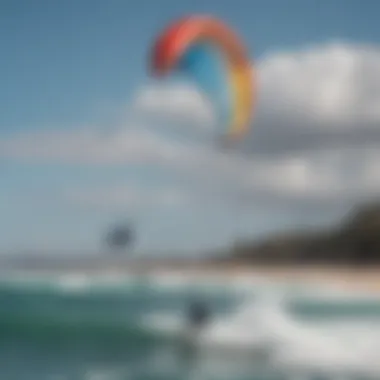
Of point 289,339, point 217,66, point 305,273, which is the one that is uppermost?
point 217,66

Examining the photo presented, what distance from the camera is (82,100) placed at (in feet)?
6.17

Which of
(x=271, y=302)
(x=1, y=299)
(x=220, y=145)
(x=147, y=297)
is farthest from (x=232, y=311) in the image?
(x=1, y=299)

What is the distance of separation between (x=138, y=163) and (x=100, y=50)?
0.32 meters

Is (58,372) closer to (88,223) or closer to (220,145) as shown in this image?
(88,223)

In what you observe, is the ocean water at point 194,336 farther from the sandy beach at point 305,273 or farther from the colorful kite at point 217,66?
the colorful kite at point 217,66

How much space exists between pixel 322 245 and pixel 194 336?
405 millimetres

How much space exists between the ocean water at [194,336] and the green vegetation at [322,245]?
8cm

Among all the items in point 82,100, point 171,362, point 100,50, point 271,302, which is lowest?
point 171,362

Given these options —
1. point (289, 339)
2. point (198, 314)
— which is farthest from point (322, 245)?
point (198, 314)

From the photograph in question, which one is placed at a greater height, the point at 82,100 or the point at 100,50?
the point at 100,50

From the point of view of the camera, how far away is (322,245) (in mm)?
1837

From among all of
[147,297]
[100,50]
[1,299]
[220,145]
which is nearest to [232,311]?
[147,297]

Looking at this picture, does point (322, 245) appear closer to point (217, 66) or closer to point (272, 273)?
point (272, 273)

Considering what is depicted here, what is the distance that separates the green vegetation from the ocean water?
0.25 ft
